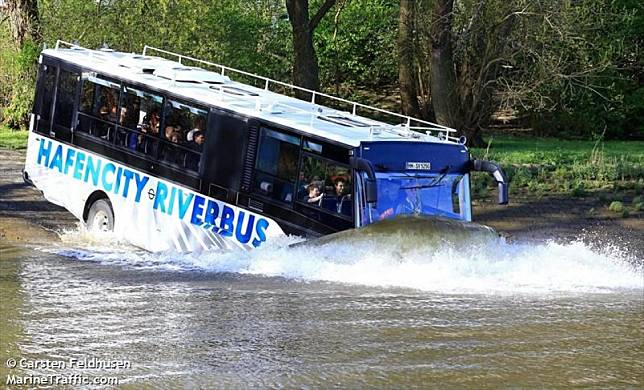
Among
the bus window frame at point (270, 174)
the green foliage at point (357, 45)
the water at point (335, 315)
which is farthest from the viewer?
the green foliage at point (357, 45)

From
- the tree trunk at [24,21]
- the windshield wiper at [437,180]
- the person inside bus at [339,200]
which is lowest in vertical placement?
the person inside bus at [339,200]

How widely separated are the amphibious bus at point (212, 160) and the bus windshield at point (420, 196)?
0.05ft

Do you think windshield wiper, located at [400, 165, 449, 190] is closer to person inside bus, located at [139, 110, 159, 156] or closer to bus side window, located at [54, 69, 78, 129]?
person inside bus, located at [139, 110, 159, 156]

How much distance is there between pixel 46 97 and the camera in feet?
63.3

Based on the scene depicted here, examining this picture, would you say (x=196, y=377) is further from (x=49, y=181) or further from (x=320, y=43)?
(x=320, y=43)

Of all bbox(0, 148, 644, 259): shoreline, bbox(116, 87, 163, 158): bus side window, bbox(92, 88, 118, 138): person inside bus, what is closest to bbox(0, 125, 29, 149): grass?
bbox(0, 148, 644, 259): shoreline

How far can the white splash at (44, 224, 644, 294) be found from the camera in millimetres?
14438

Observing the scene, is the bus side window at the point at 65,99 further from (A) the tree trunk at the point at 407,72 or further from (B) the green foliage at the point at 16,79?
(A) the tree trunk at the point at 407,72

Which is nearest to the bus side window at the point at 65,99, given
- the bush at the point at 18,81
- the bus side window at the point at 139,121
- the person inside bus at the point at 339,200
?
the bus side window at the point at 139,121

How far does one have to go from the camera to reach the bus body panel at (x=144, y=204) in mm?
16484

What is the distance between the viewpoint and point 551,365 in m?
10.5

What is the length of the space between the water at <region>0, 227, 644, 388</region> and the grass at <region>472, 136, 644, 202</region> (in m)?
8.25

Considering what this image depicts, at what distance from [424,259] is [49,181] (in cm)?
706

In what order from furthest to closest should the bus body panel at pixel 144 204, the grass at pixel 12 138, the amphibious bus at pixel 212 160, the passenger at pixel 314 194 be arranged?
the grass at pixel 12 138 < the bus body panel at pixel 144 204 < the passenger at pixel 314 194 < the amphibious bus at pixel 212 160
